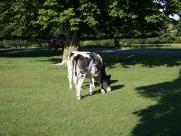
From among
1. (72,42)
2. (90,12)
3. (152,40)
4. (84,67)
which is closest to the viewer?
(84,67)

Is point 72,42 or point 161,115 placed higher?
point 72,42

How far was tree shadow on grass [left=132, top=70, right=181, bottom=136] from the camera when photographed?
750 cm

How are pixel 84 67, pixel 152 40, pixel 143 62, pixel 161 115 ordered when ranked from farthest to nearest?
pixel 152 40, pixel 143 62, pixel 84 67, pixel 161 115

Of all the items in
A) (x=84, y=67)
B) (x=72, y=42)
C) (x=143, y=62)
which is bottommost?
(x=143, y=62)

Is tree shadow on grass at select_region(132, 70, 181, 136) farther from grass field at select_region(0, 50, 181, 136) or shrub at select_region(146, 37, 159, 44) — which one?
shrub at select_region(146, 37, 159, 44)

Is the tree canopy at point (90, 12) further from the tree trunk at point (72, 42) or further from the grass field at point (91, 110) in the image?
the grass field at point (91, 110)

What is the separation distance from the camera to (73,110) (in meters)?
9.59

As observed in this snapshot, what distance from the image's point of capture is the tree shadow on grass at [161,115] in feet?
24.6

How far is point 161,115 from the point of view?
8.96m

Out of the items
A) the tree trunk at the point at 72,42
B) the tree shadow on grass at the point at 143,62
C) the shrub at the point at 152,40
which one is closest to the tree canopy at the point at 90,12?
the tree trunk at the point at 72,42

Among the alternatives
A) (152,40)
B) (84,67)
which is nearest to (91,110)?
(84,67)

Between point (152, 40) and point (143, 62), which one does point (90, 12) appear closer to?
point (143, 62)

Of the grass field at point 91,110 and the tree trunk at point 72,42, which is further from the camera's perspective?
the tree trunk at point 72,42

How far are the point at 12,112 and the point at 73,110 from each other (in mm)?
1765
